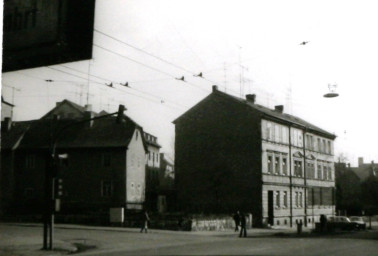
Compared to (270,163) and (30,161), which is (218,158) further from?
(30,161)

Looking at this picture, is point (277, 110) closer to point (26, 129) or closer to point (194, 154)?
point (194, 154)

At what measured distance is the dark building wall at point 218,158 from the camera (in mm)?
50281

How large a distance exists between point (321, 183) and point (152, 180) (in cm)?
2147

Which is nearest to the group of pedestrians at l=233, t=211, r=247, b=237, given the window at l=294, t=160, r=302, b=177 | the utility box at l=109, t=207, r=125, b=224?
the utility box at l=109, t=207, r=125, b=224

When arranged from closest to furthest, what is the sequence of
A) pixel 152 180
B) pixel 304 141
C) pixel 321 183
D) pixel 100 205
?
pixel 100 205
pixel 304 141
pixel 321 183
pixel 152 180

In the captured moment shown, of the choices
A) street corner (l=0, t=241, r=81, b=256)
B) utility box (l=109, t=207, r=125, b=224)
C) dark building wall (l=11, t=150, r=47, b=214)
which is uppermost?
dark building wall (l=11, t=150, r=47, b=214)

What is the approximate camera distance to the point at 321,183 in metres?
64.3

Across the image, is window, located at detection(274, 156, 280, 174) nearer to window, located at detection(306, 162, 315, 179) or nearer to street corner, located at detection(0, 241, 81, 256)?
window, located at detection(306, 162, 315, 179)

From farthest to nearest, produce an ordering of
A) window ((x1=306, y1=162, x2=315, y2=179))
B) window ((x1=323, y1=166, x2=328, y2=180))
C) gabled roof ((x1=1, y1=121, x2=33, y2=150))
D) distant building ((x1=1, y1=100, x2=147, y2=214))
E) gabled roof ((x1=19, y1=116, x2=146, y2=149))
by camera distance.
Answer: window ((x1=323, y1=166, x2=328, y2=180))
window ((x1=306, y1=162, x2=315, y2=179))
gabled roof ((x1=1, y1=121, x2=33, y2=150))
gabled roof ((x1=19, y1=116, x2=146, y2=149))
distant building ((x1=1, y1=100, x2=147, y2=214))

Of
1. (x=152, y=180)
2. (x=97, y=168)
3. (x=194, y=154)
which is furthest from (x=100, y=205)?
(x=152, y=180)

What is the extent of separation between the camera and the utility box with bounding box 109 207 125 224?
39.9 meters

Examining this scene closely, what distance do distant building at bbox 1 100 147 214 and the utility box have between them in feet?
33.3

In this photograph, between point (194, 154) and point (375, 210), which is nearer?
point (194, 154)

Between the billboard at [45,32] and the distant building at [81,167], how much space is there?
47981mm
